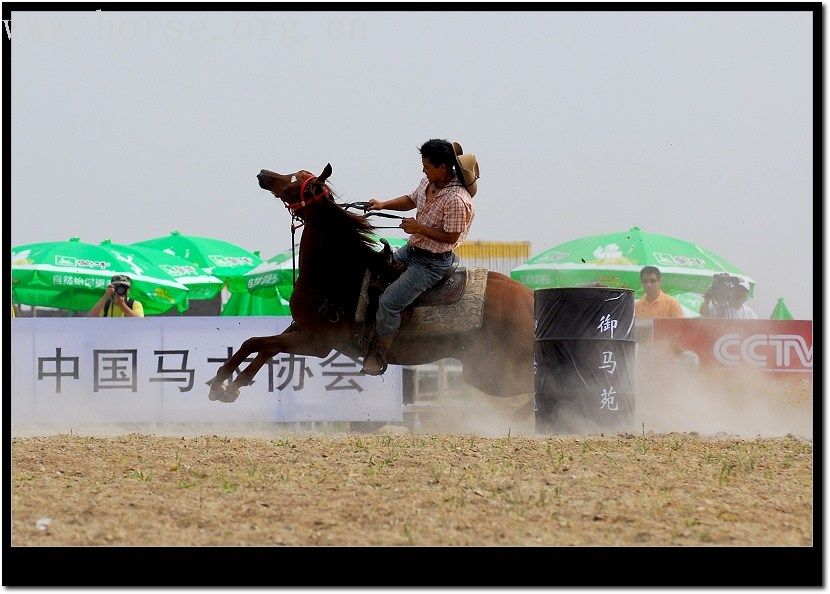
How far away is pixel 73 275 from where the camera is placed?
16812 millimetres

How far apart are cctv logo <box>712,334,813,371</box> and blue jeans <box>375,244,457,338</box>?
4.84 m

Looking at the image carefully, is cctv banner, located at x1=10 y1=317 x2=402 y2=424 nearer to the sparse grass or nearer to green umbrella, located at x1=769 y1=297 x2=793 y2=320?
the sparse grass

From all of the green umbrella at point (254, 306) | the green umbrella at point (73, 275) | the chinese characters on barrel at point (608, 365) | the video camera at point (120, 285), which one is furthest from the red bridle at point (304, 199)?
the green umbrella at point (254, 306)

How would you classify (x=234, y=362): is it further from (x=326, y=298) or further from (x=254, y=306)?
(x=254, y=306)

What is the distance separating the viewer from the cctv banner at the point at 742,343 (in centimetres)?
1320

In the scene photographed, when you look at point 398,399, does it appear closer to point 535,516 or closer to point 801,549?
point 535,516

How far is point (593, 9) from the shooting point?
225 inches

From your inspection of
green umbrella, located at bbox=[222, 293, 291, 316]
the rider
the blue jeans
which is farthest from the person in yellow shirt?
green umbrella, located at bbox=[222, 293, 291, 316]

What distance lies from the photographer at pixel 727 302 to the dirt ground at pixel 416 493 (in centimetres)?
556

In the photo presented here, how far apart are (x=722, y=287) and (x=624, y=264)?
111 inches

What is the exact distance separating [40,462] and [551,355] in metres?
4.39

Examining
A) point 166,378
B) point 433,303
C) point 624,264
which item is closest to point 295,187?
point 433,303

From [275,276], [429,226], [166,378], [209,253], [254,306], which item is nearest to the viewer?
[429,226]

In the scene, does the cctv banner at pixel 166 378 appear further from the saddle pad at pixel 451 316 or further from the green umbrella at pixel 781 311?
the green umbrella at pixel 781 311
